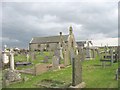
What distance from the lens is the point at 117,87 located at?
10.5 m

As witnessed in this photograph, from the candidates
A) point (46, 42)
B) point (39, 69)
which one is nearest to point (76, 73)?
point (39, 69)

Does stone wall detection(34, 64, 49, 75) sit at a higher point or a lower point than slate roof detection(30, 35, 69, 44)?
lower

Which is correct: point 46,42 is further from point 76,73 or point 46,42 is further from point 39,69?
point 76,73

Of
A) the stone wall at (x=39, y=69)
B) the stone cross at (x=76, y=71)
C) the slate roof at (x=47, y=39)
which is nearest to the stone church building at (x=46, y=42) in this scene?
the slate roof at (x=47, y=39)

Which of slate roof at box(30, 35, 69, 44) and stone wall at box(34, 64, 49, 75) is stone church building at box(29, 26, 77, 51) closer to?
slate roof at box(30, 35, 69, 44)

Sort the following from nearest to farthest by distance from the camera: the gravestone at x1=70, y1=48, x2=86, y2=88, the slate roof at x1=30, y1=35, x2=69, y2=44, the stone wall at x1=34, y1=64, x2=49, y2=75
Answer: the gravestone at x1=70, y1=48, x2=86, y2=88 < the stone wall at x1=34, y1=64, x2=49, y2=75 < the slate roof at x1=30, y1=35, x2=69, y2=44

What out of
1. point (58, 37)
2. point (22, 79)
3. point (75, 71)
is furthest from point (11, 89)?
point (58, 37)

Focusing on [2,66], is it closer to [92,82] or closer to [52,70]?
[52,70]

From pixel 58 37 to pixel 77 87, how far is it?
6225cm

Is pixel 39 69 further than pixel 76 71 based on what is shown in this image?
Yes

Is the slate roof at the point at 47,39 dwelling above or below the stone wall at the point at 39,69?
above

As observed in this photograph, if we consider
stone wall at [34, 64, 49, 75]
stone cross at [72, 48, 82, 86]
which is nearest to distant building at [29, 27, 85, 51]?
stone wall at [34, 64, 49, 75]

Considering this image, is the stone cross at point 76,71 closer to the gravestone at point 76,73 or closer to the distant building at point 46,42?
the gravestone at point 76,73

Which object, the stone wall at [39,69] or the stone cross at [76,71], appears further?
the stone wall at [39,69]
